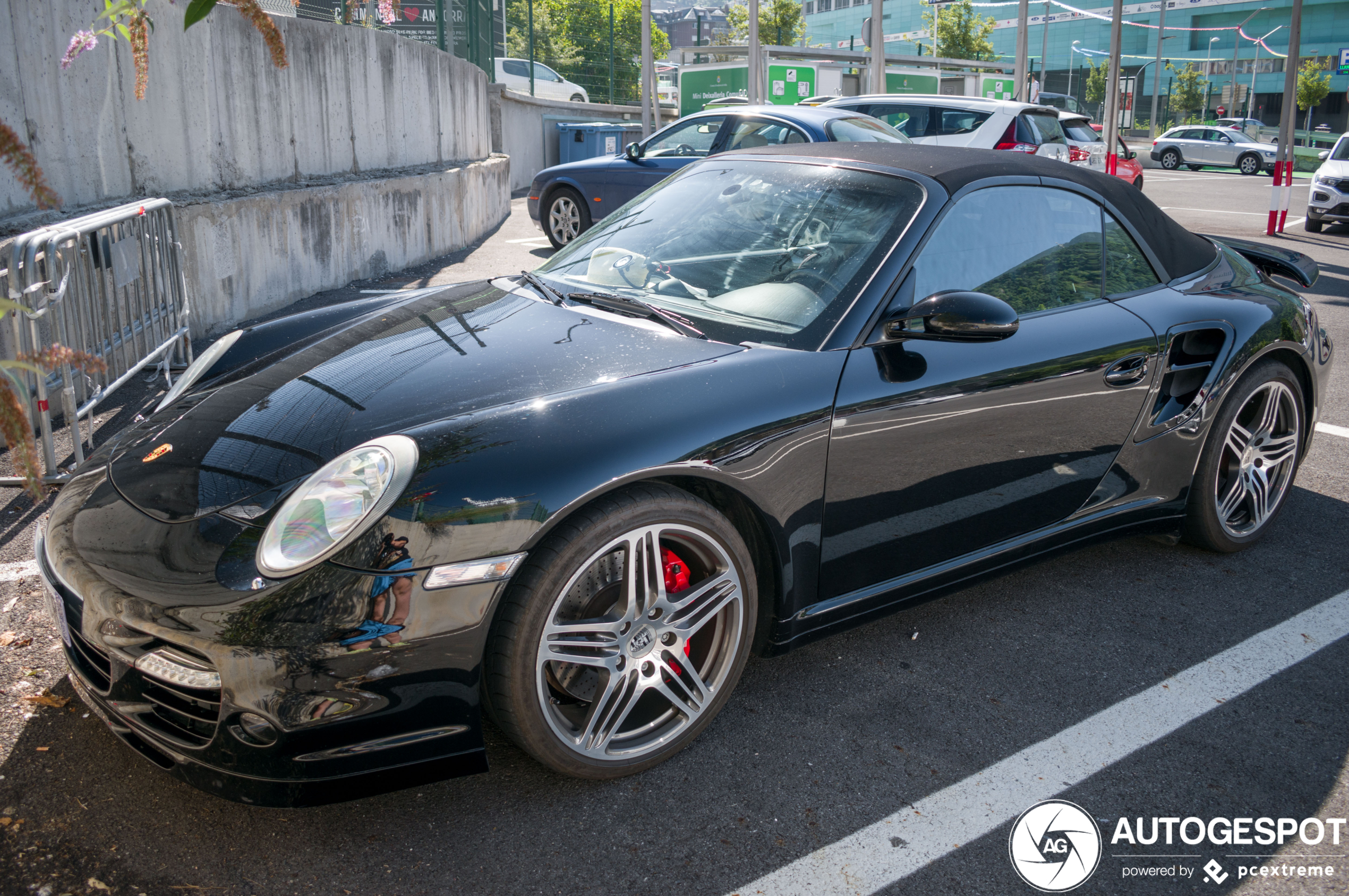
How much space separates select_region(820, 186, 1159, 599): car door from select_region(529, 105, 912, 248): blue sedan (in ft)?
17.6

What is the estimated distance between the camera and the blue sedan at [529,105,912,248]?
8.71m

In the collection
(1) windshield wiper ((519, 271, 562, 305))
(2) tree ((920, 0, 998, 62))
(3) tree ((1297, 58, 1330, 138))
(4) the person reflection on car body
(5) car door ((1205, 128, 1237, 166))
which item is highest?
(2) tree ((920, 0, 998, 62))

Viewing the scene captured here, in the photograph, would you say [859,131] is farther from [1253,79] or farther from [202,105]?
[1253,79]

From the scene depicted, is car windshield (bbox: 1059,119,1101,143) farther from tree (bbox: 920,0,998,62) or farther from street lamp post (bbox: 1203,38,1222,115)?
street lamp post (bbox: 1203,38,1222,115)

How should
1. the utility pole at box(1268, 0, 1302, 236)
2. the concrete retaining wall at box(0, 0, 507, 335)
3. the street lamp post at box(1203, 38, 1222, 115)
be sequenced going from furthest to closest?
the street lamp post at box(1203, 38, 1222, 115)
the utility pole at box(1268, 0, 1302, 236)
the concrete retaining wall at box(0, 0, 507, 335)

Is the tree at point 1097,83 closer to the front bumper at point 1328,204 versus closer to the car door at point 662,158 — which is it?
the front bumper at point 1328,204

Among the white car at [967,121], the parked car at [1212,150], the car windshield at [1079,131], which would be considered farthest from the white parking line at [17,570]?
the parked car at [1212,150]

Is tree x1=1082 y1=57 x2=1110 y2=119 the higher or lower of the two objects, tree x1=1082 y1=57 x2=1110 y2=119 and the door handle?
the higher

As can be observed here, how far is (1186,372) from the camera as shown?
337cm

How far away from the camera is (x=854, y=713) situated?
2703 millimetres

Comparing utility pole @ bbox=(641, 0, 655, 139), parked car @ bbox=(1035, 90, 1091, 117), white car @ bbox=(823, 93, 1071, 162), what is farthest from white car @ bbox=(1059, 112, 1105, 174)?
utility pole @ bbox=(641, 0, 655, 139)

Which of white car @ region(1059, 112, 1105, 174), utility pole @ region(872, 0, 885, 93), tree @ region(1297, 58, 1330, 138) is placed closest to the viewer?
white car @ region(1059, 112, 1105, 174)

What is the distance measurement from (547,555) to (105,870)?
1068 mm

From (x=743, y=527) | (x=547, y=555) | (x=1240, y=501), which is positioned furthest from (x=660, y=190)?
(x=1240, y=501)
